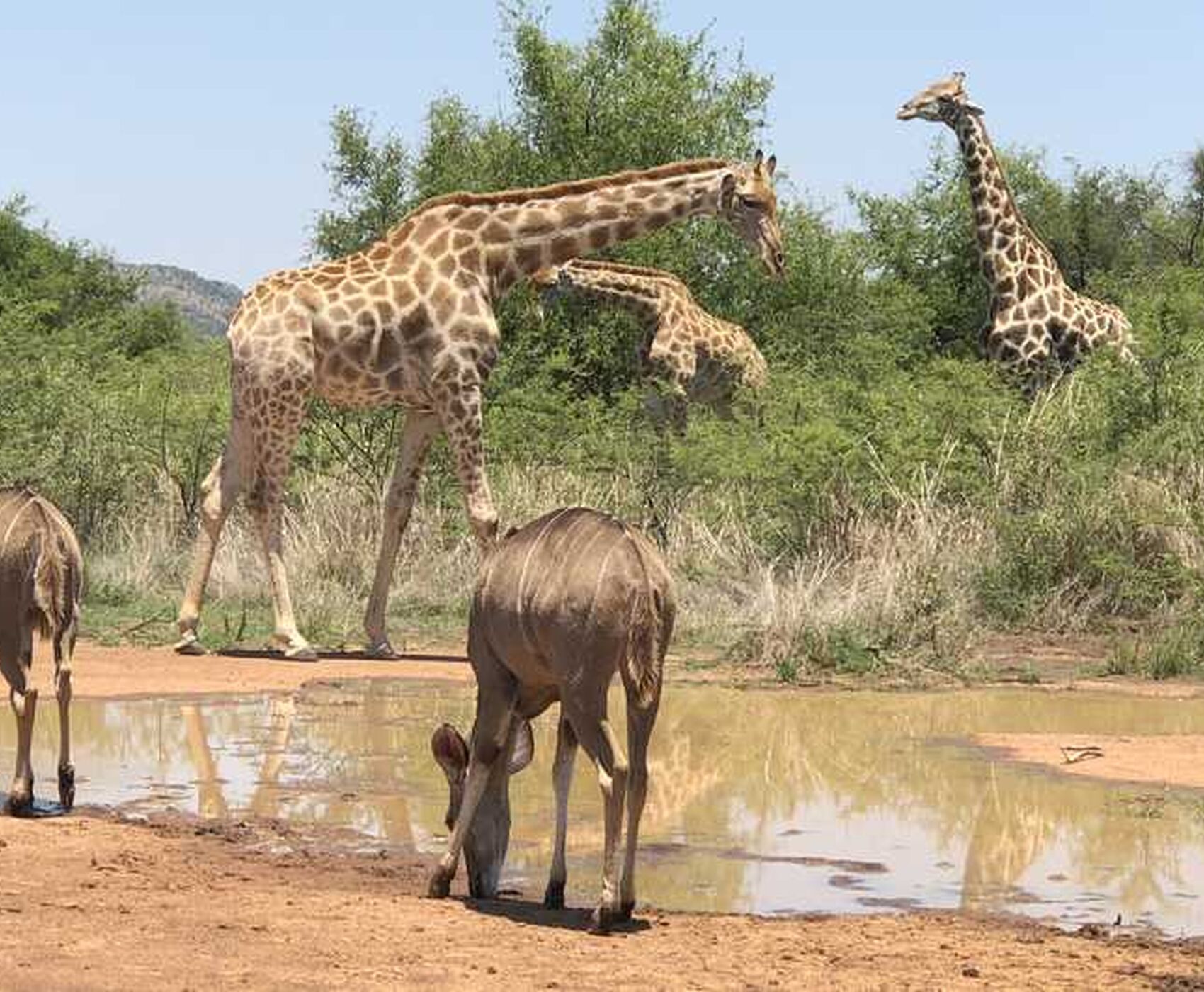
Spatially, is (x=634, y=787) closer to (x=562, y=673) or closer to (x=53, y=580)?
(x=562, y=673)

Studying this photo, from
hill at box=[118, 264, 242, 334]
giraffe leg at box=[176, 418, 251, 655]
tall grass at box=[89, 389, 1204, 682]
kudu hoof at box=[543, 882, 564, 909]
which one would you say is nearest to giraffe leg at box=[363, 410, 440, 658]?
tall grass at box=[89, 389, 1204, 682]

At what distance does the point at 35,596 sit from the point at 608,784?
348cm

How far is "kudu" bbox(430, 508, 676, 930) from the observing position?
803 centimetres

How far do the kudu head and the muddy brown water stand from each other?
1.13 feet

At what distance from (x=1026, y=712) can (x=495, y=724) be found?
20.8 feet

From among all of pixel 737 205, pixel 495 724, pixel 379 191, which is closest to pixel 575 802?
pixel 495 724

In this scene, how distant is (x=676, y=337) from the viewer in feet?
75.1

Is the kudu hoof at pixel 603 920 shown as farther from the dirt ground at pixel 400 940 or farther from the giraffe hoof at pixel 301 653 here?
the giraffe hoof at pixel 301 653

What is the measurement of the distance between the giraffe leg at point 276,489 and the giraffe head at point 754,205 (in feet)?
11.2

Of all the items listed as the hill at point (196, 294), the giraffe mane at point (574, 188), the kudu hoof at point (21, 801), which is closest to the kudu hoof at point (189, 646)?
the giraffe mane at point (574, 188)

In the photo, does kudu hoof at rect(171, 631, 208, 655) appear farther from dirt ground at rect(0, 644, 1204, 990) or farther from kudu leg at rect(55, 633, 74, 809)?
dirt ground at rect(0, 644, 1204, 990)

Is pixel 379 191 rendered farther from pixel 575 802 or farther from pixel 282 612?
pixel 575 802

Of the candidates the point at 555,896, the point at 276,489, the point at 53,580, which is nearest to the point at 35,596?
the point at 53,580

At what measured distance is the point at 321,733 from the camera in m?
12.6
